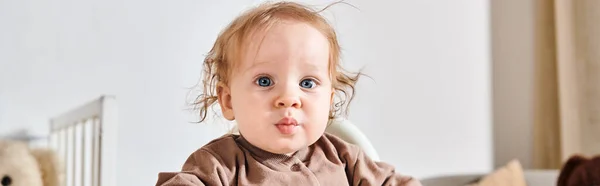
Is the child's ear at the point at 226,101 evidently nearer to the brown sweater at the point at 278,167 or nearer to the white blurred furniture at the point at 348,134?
the brown sweater at the point at 278,167

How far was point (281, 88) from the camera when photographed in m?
0.74

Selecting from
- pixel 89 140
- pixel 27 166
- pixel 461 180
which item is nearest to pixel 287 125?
pixel 27 166

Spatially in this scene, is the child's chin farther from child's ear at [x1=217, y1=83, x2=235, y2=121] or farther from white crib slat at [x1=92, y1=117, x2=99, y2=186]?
white crib slat at [x1=92, y1=117, x2=99, y2=186]

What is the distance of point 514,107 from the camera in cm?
335

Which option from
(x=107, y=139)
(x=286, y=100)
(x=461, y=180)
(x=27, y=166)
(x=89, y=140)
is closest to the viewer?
(x=286, y=100)

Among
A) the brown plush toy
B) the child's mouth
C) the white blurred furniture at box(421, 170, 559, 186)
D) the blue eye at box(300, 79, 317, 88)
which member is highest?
the blue eye at box(300, 79, 317, 88)

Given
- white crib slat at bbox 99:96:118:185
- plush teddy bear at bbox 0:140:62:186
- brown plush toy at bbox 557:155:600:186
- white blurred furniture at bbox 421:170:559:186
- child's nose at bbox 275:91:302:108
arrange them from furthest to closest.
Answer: white blurred furniture at bbox 421:170:559:186 → brown plush toy at bbox 557:155:600:186 → plush teddy bear at bbox 0:140:62:186 → white crib slat at bbox 99:96:118:185 → child's nose at bbox 275:91:302:108

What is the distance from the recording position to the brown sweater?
740 mm

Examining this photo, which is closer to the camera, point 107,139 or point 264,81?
point 264,81

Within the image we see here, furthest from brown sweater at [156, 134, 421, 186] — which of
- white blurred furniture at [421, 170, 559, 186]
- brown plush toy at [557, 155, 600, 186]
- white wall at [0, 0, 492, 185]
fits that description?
white blurred furniture at [421, 170, 559, 186]

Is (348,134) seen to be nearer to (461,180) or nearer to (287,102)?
(287,102)

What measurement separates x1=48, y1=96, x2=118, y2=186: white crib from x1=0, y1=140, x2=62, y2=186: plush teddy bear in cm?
3

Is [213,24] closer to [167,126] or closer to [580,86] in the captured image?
[167,126]

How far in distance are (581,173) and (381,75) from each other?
76 cm
